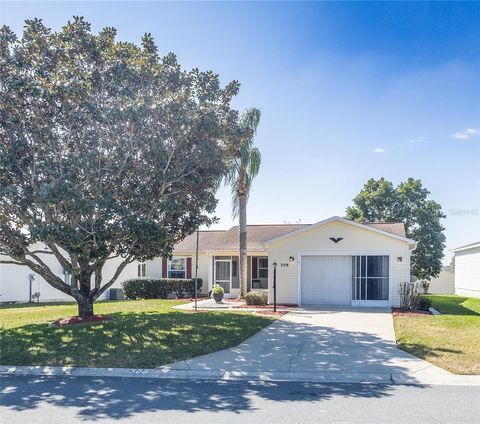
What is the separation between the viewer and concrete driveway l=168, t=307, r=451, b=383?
26.8 feet

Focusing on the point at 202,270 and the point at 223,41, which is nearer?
the point at 223,41

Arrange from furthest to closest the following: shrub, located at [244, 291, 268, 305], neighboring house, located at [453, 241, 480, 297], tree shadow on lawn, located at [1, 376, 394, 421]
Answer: neighboring house, located at [453, 241, 480, 297] → shrub, located at [244, 291, 268, 305] → tree shadow on lawn, located at [1, 376, 394, 421]

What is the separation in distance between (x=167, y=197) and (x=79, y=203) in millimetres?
2671

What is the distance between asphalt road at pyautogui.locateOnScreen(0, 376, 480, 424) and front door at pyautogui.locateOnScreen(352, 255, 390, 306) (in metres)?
11.8

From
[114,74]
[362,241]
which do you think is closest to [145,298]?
[362,241]

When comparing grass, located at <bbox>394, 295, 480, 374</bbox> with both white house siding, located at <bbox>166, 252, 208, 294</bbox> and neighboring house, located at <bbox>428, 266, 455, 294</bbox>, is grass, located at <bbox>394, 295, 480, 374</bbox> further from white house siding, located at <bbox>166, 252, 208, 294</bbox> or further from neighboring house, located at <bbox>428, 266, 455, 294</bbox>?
neighboring house, located at <bbox>428, 266, 455, 294</bbox>

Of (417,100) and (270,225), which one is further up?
(417,100)

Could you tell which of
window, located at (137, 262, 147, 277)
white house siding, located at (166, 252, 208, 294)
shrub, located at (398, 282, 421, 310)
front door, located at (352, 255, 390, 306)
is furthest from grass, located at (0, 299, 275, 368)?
window, located at (137, 262, 147, 277)

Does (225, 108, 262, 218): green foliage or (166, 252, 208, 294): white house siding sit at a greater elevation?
(225, 108, 262, 218): green foliage

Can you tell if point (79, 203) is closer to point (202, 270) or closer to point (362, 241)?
point (362, 241)

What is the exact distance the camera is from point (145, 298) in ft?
81.3

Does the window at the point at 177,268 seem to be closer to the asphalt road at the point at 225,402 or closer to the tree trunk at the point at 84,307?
the tree trunk at the point at 84,307

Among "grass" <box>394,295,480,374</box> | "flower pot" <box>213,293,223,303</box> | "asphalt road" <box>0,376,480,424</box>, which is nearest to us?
"asphalt road" <box>0,376,480,424</box>

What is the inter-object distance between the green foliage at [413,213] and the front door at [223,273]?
14.0 meters
